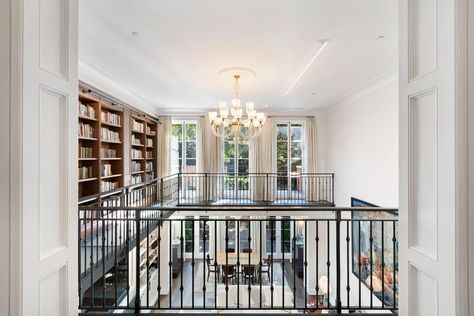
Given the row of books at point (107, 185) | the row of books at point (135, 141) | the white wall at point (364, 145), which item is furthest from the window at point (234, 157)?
the row of books at point (107, 185)

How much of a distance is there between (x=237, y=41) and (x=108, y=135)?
3.47 meters

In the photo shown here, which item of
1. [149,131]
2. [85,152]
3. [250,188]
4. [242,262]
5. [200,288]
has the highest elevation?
[149,131]

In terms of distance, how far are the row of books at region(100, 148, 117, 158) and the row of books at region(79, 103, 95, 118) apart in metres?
0.73

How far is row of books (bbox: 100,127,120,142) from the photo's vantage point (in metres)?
5.04

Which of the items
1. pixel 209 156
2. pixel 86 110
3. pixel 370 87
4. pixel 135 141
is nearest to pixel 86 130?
pixel 86 110

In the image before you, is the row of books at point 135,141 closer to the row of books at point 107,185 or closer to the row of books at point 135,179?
the row of books at point 135,179

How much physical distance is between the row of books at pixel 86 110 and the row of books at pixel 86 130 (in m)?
0.18

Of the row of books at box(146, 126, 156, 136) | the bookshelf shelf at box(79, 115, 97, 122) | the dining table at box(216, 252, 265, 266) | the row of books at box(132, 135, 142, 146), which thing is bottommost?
the dining table at box(216, 252, 265, 266)
